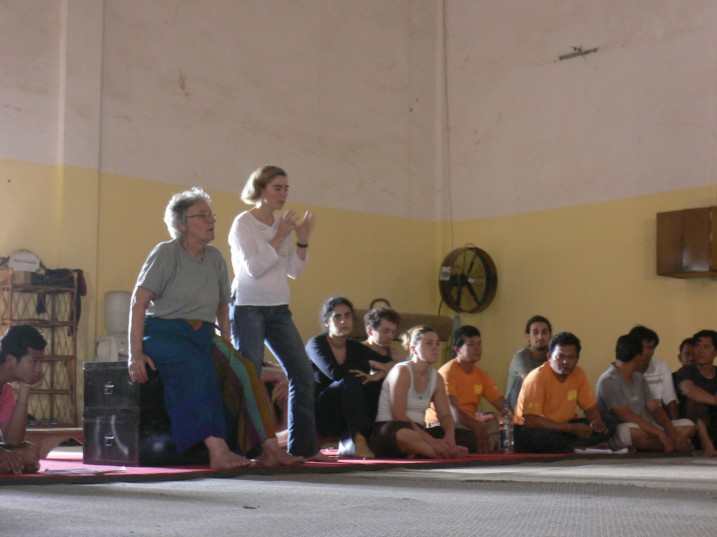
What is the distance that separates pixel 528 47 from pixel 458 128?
1028mm

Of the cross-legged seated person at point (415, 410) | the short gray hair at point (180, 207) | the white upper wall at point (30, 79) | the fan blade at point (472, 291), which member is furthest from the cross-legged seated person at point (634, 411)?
the white upper wall at point (30, 79)

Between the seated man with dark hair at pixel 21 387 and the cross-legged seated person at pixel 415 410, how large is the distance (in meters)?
1.71

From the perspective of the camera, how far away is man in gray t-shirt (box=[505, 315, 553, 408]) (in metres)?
7.30

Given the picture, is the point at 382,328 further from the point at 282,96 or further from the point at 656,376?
the point at 282,96

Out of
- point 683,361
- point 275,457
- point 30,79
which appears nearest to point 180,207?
point 275,457

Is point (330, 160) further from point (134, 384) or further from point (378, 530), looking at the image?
point (378, 530)

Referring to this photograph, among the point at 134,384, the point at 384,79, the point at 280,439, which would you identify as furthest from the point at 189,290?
the point at 384,79

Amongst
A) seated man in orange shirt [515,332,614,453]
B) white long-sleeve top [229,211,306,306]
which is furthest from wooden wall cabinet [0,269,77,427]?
white long-sleeve top [229,211,306,306]

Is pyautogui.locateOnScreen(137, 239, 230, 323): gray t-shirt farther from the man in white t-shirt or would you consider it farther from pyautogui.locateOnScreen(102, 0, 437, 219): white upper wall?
pyautogui.locateOnScreen(102, 0, 437, 219): white upper wall

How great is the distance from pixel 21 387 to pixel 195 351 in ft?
2.29

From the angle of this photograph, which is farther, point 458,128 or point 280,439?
point 458,128

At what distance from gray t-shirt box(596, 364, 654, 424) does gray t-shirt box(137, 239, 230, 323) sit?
3.06 metres

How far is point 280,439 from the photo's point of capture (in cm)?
514

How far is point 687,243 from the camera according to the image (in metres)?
8.02
